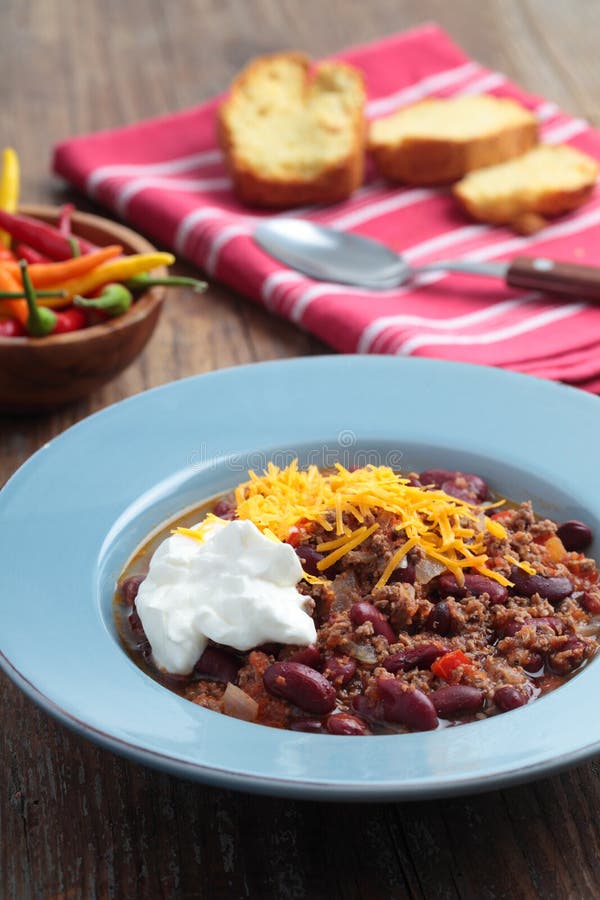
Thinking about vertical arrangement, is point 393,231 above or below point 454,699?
below

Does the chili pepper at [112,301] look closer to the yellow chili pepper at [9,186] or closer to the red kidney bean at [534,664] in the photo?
the yellow chili pepper at [9,186]

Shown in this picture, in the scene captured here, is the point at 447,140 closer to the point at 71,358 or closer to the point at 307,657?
the point at 71,358

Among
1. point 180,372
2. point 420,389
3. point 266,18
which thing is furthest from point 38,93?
point 420,389

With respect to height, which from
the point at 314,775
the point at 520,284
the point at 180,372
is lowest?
the point at 180,372

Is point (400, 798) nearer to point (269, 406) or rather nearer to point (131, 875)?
point (131, 875)

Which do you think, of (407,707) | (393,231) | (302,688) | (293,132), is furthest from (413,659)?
(293,132)

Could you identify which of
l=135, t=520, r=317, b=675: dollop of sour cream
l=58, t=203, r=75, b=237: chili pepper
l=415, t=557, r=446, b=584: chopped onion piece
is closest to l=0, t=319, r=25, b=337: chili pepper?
l=58, t=203, r=75, b=237: chili pepper
